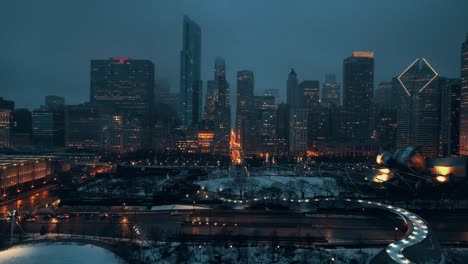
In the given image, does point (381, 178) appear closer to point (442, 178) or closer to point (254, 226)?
point (442, 178)

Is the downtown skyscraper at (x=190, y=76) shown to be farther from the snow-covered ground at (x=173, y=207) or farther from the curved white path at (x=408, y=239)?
the curved white path at (x=408, y=239)

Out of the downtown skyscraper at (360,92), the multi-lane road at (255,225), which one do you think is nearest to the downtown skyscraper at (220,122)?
the downtown skyscraper at (360,92)

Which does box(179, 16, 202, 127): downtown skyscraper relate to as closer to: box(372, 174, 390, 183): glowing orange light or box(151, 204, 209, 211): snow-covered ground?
box(372, 174, 390, 183): glowing orange light

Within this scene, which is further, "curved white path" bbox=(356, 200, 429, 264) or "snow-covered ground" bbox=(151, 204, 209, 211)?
"snow-covered ground" bbox=(151, 204, 209, 211)

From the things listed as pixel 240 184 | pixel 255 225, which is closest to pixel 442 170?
pixel 240 184

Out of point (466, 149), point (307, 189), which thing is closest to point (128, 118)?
point (307, 189)

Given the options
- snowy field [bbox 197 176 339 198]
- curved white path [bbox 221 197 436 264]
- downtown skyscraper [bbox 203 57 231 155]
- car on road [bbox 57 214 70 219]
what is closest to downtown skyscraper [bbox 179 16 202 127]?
downtown skyscraper [bbox 203 57 231 155]

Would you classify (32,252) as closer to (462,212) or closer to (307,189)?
(307,189)
